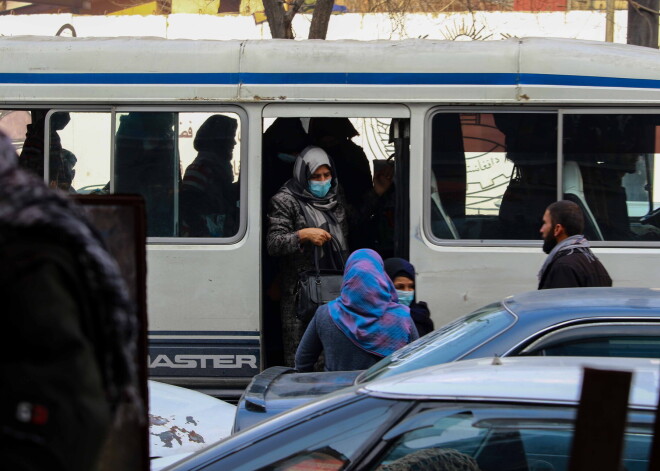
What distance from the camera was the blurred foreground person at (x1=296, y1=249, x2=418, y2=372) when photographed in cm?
480

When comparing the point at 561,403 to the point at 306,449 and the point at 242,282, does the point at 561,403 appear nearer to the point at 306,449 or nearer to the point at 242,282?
the point at 306,449

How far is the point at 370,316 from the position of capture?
4828 millimetres

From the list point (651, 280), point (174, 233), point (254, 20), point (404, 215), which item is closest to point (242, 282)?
point (174, 233)

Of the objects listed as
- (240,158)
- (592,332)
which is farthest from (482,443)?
(240,158)

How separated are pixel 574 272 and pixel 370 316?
1.43m

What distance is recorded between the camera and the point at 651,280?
6.32 meters

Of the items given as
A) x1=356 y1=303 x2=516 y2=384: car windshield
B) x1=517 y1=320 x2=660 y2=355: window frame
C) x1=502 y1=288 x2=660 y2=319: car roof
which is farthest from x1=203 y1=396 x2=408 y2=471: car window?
x1=502 y1=288 x2=660 y2=319: car roof

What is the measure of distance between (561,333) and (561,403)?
4.25 ft

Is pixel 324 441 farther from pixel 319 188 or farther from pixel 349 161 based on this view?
pixel 349 161

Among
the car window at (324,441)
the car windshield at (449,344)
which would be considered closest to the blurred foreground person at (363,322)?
the car windshield at (449,344)

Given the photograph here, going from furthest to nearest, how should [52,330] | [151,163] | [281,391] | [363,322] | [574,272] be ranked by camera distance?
[151,163] → [574,272] → [363,322] → [281,391] → [52,330]

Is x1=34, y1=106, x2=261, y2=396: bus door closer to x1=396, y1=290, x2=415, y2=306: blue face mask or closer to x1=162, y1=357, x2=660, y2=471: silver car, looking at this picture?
x1=396, y1=290, x2=415, y2=306: blue face mask

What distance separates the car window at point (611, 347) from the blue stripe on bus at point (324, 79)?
10.1ft

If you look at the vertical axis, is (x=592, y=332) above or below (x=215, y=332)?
above
